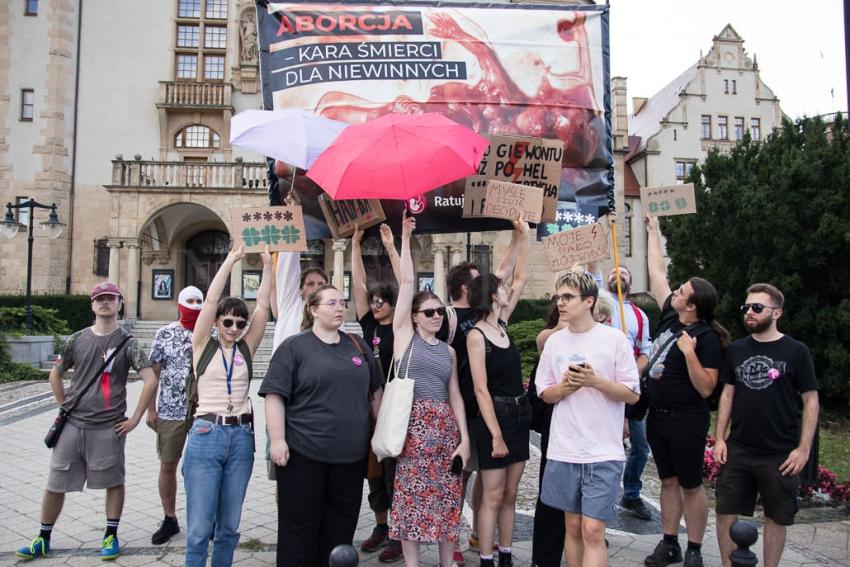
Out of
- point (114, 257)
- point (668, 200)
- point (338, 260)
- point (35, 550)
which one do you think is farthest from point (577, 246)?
point (114, 257)

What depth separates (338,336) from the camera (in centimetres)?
403

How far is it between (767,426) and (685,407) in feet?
1.79

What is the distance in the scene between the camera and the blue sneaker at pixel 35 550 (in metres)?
4.62

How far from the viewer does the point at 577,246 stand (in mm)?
5098

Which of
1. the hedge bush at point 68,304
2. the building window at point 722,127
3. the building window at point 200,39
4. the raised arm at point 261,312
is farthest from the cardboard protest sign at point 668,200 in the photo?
the building window at point 722,127

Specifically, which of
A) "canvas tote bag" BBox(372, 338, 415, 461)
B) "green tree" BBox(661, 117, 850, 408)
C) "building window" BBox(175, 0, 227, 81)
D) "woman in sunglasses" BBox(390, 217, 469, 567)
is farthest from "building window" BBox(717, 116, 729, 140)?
"canvas tote bag" BBox(372, 338, 415, 461)

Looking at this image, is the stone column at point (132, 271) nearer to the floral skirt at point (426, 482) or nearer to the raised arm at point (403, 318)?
the raised arm at point (403, 318)

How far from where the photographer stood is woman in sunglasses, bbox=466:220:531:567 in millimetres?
4160

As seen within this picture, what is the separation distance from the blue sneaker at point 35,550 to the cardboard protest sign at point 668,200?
5.25 m

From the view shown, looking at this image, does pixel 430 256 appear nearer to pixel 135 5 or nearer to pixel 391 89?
pixel 135 5

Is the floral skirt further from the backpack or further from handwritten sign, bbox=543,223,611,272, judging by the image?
handwritten sign, bbox=543,223,611,272

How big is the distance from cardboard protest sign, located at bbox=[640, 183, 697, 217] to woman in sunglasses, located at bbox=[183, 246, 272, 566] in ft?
10.9

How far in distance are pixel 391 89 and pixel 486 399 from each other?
2.50m

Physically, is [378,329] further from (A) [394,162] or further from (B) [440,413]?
(A) [394,162]
